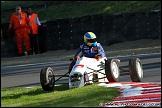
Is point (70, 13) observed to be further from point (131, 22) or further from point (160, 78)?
point (160, 78)

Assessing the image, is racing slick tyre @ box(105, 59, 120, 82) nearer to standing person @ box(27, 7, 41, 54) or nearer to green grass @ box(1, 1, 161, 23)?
standing person @ box(27, 7, 41, 54)

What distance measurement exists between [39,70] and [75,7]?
1438 centimetres

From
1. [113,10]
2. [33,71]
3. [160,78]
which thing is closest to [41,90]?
[160,78]

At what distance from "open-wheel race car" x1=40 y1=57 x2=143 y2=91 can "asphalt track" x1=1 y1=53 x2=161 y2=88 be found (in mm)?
506

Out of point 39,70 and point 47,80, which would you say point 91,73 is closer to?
point 47,80

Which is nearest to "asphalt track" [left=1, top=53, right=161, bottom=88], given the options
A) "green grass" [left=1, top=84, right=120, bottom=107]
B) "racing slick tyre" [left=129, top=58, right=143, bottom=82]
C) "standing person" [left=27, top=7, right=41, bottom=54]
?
"racing slick tyre" [left=129, top=58, right=143, bottom=82]

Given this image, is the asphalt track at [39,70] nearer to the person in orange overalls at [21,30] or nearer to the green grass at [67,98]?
the green grass at [67,98]

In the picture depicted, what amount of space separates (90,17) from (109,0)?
9808 mm

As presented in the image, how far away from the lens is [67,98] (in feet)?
36.8

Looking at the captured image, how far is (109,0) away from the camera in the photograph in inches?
1344

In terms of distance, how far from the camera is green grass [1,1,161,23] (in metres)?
31.5

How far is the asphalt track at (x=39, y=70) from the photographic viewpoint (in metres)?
16.5

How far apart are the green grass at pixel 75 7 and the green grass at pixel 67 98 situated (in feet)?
58.4

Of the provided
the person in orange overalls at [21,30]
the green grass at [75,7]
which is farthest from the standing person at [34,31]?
the green grass at [75,7]
